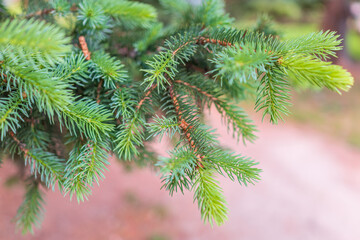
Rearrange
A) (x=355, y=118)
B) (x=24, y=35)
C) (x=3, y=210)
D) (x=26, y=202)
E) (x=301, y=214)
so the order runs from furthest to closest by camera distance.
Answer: (x=355, y=118), (x=301, y=214), (x=3, y=210), (x=26, y=202), (x=24, y=35)

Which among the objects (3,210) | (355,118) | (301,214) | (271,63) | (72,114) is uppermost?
(355,118)

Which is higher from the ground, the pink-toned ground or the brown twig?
the brown twig

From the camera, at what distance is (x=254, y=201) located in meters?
3.57

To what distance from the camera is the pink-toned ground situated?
2768 mm

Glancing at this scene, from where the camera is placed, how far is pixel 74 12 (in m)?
0.75

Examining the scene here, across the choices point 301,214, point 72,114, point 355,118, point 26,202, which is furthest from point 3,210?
point 355,118

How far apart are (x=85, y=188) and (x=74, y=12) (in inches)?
19.8

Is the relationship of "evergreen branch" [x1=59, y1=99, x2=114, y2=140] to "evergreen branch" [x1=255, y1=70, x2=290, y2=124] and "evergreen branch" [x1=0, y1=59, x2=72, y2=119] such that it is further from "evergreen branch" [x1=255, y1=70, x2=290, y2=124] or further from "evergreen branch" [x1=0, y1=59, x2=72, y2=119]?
"evergreen branch" [x1=255, y1=70, x2=290, y2=124]

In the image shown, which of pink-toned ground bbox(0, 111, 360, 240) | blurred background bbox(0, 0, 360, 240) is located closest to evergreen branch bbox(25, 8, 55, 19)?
blurred background bbox(0, 0, 360, 240)

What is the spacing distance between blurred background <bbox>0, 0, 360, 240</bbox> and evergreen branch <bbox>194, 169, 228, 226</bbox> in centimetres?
135

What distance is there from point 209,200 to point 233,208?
314 centimetres

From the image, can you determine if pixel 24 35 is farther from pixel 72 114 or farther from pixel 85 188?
pixel 85 188

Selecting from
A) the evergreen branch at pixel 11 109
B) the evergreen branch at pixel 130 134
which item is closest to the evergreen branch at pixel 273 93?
the evergreen branch at pixel 130 134

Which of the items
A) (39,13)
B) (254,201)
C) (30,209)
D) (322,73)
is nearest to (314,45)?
(322,73)
